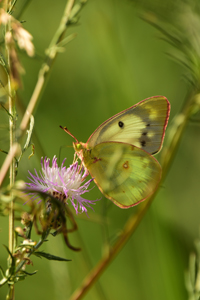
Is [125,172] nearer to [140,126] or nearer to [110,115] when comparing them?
[140,126]

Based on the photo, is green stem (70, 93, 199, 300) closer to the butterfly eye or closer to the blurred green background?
the butterfly eye

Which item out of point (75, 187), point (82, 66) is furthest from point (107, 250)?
point (82, 66)

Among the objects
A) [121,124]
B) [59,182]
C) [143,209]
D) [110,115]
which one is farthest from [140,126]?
[110,115]

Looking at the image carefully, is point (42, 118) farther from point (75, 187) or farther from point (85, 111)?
point (75, 187)

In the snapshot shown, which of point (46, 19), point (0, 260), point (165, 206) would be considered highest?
point (46, 19)

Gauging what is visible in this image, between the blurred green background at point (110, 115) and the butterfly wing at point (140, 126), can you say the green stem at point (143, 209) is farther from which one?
the blurred green background at point (110, 115)

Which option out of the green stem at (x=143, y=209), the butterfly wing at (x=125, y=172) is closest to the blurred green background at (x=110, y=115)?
the butterfly wing at (x=125, y=172)
